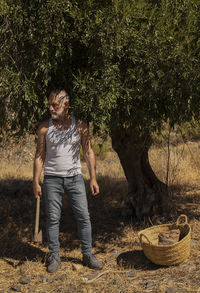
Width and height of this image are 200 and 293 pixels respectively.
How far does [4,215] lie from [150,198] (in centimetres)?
281

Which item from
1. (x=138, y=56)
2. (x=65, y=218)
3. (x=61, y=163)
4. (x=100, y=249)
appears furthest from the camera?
(x=65, y=218)

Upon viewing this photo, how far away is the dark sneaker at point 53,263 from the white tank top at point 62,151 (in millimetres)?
1025

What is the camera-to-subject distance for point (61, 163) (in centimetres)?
470

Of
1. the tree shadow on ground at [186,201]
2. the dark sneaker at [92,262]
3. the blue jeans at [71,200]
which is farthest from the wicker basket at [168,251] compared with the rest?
the tree shadow on ground at [186,201]

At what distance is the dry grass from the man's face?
185 centimetres

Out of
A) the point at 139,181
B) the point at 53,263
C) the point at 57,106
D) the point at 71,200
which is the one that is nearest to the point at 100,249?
the point at 53,263

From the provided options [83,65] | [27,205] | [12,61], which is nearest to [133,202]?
[27,205]

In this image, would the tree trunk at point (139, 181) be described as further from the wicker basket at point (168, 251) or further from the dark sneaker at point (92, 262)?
the dark sneaker at point (92, 262)

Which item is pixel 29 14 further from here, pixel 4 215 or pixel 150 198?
pixel 4 215

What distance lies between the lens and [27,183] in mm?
10180

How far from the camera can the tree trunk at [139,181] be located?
22.7ft

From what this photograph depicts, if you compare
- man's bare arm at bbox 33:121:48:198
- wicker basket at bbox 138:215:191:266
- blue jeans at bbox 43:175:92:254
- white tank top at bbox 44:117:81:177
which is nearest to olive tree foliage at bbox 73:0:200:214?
white tank top at bbox 44:117:81:177

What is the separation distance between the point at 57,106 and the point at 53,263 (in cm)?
186

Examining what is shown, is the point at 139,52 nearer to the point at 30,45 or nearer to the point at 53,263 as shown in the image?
the point at 30,45
